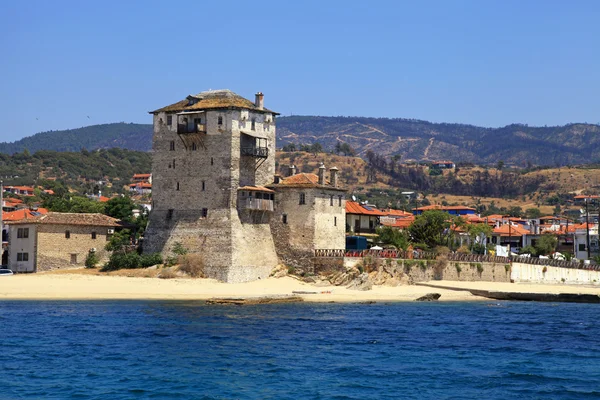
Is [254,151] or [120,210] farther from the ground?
[254,151]

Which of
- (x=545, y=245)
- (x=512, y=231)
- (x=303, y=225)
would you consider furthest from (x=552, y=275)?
(x=512, y=231)

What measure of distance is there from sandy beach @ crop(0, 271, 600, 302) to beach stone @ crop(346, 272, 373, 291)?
54cm

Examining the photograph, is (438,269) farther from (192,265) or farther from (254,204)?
(192,265)

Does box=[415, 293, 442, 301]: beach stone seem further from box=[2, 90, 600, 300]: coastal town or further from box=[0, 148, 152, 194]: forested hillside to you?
box=[0, 148, 152, 194]: forested hillside

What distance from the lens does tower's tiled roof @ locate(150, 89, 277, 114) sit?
231ft

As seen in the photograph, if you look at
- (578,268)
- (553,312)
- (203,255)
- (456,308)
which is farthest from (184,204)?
(578,268)

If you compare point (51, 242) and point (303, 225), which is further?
point (303, 225)

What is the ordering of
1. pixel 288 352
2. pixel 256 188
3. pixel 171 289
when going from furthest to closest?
pixel 256 188
pixel 171 289
pixel 288 352

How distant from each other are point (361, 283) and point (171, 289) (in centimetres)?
1337

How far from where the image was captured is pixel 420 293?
67.0 metres

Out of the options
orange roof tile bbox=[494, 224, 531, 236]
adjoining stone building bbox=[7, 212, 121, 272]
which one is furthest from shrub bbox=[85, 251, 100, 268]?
orange roof tile bbox=[494, 224, 531, 236]

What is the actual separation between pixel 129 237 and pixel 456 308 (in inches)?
1067

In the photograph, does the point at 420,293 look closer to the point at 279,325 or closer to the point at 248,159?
the point at 248,159

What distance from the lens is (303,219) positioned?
7138 centimetres
